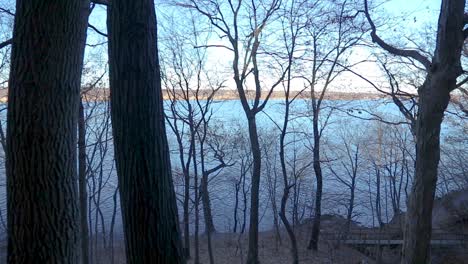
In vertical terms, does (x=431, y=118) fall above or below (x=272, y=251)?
above

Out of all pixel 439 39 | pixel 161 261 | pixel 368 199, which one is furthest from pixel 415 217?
pixel 368 199

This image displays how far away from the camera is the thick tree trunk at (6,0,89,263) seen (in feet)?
13.1

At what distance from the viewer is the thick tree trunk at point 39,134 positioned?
3.99 metres

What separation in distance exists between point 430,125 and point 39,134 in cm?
754

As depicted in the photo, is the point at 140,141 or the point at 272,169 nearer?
the point at 140,141

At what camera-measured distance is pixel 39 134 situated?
4.02m

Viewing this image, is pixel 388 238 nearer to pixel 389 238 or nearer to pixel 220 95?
pixel 389 238

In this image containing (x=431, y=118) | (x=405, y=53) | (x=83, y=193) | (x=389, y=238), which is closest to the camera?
(x=431, y=118)

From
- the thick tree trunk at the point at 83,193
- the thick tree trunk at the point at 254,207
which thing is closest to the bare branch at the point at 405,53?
the thick tree trunk at the point at 83,193

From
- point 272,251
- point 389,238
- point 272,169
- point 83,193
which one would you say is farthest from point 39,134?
point 272,169

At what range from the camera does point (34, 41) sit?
4.03 meters

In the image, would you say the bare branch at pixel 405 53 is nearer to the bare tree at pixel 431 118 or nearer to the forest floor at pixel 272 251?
the bare tree at pixel 431 118

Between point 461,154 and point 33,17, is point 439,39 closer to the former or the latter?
point 33,17

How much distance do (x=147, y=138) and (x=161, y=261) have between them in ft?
3.75
